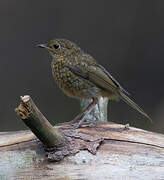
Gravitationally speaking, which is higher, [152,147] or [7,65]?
[7,65]

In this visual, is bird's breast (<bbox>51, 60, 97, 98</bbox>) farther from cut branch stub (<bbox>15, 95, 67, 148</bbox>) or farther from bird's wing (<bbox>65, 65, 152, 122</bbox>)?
cut branch stub (<bbox>15, 95, 67, 148</bbox>)

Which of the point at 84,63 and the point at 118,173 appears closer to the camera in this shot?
the point at 118,173

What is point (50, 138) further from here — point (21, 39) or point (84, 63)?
point (21, 39)

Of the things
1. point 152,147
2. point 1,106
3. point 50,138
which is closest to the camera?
point 50,138

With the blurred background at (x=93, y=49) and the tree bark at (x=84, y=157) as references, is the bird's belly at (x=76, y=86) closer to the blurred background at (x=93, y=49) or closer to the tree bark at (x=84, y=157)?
the tree bark at (x=84, y=157)

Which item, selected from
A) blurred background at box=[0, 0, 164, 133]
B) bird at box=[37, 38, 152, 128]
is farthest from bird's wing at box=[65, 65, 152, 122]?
blurred background at box=[0, 0, 164, 133]

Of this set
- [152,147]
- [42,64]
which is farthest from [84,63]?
[42,64]

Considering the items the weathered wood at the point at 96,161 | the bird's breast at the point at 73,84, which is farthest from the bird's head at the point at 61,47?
the weathered wood at the point at 96,161
